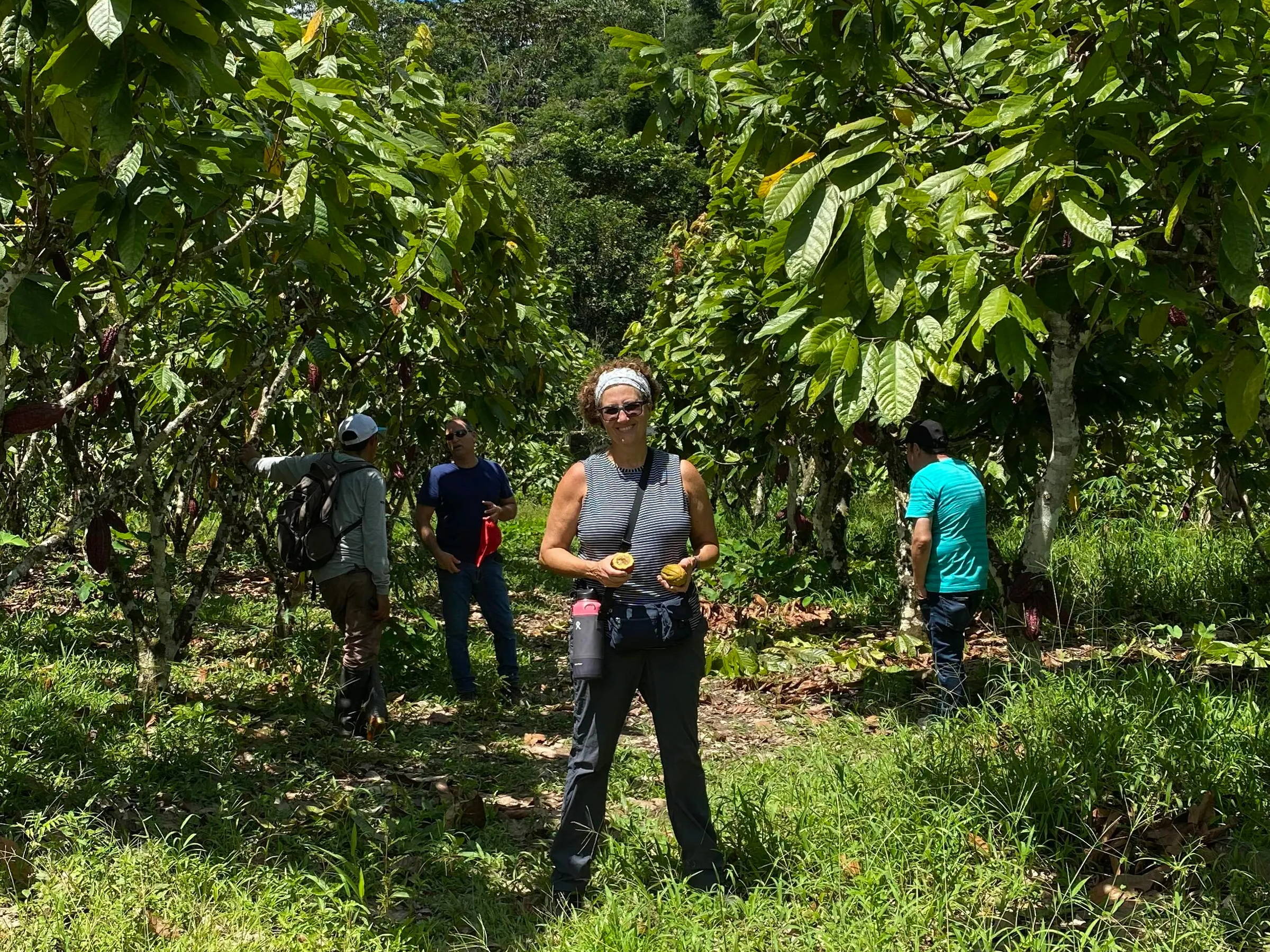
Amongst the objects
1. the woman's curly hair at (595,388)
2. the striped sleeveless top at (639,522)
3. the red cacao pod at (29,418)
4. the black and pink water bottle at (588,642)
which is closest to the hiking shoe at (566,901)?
the black and pink water bottle at (588,642)

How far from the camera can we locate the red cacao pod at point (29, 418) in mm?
2852

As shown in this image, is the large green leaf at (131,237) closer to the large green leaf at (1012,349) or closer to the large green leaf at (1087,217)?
the large green leaf at (1012,349)

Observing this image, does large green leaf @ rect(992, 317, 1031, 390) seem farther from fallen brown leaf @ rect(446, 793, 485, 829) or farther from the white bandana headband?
fallen brown leaf @ rect(446, 793, 485, 829)

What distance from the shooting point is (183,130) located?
3092mm

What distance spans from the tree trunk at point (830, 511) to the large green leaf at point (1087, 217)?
5.19 meters

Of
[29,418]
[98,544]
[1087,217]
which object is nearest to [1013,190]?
[1087,217]

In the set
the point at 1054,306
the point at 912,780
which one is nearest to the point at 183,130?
the point at 1054,306

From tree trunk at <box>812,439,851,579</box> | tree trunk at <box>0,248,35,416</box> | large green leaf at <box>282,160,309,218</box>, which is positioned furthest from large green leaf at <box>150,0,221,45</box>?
tree trunk at <box>812,439,851,579</box>

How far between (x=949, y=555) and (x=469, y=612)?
8.14 feet

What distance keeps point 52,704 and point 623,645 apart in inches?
117

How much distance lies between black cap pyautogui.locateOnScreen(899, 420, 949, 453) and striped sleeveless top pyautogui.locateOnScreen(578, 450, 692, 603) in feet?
5.92

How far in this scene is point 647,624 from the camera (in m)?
2.79

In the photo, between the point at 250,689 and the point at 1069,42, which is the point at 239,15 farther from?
the point at 250,689

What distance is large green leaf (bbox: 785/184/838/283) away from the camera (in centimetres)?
204
